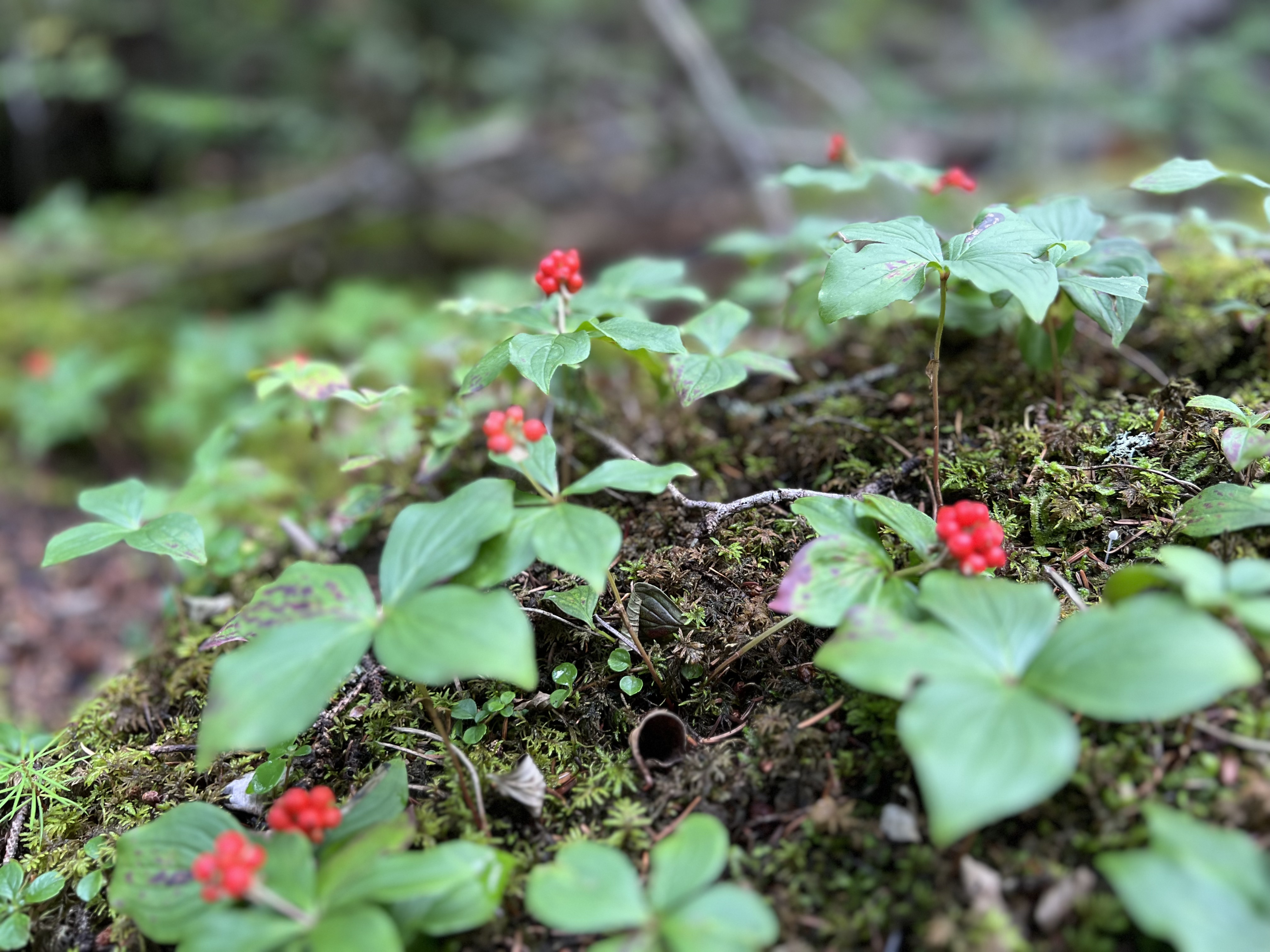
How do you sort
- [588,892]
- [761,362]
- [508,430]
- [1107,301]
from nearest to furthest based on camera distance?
[588,892] < [508,430] < [1107,301] < [761,362]

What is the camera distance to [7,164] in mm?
8086

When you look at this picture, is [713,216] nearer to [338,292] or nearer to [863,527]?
[338,292]

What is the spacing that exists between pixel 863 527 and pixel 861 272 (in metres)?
0.62

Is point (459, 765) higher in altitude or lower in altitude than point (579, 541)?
lower

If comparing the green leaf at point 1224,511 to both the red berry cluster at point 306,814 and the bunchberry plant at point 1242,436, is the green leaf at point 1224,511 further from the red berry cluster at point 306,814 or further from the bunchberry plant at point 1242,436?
the red berry cluster at point 306,814

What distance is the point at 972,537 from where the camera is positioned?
1415mm

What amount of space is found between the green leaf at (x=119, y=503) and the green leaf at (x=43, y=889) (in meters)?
0.85

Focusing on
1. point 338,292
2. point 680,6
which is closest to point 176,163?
point 338,292

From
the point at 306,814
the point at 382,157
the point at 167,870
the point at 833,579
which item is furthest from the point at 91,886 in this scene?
the point at 382,157

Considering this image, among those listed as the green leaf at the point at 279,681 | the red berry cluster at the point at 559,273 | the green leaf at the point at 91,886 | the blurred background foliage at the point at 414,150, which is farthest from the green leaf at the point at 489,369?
the green leaf at the point at 91,886

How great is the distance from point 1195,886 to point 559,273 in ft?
5.87

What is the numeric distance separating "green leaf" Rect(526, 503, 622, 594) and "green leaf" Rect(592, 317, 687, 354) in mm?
532

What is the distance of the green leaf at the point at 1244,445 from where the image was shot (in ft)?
5.17

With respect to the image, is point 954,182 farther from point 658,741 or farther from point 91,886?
point 91,886
